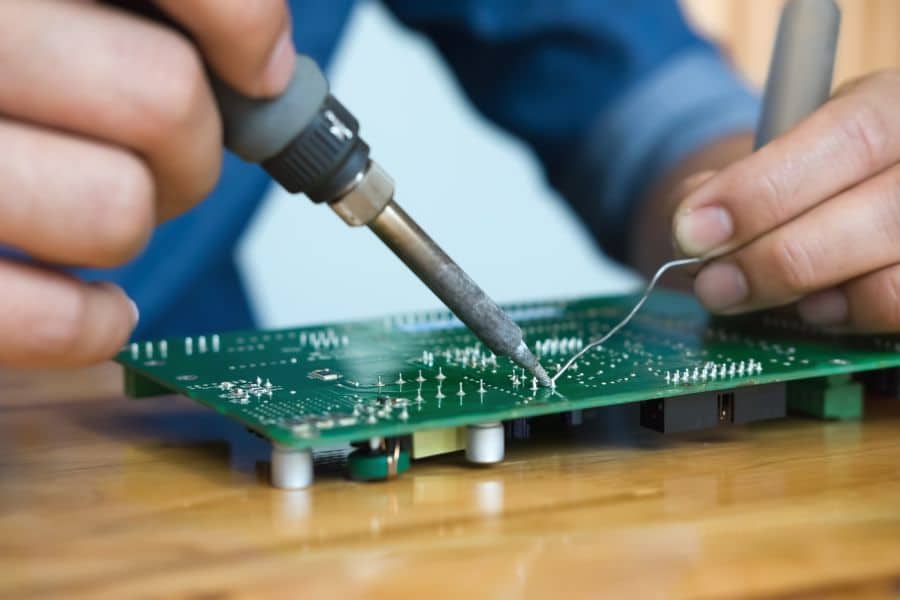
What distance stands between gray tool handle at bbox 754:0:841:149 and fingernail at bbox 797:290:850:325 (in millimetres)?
164

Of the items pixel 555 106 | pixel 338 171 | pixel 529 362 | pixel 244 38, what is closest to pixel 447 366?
pixel 529 362

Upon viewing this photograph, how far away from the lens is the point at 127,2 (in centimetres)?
61

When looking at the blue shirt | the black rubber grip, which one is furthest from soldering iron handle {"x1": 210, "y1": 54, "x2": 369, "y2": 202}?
the blue shirt

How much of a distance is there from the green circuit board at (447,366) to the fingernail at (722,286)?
4cm

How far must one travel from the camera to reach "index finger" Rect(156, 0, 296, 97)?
588mm

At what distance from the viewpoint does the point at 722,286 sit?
940mm

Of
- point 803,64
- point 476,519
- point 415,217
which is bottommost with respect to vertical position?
point 476,519

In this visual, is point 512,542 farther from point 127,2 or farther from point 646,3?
point 646,3

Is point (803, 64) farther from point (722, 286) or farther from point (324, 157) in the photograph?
point (324, 157)

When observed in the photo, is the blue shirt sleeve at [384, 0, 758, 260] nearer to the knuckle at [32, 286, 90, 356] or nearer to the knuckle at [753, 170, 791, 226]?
the knuckle at [753, 170, 791, 226]

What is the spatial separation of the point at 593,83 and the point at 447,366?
112cm

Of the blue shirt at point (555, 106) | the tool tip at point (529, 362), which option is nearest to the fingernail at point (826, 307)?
the tool tip at point (529, 362)

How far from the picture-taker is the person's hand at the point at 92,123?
58 centimetres

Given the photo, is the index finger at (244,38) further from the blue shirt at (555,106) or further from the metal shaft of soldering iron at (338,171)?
the blue shirt at (555,106)
